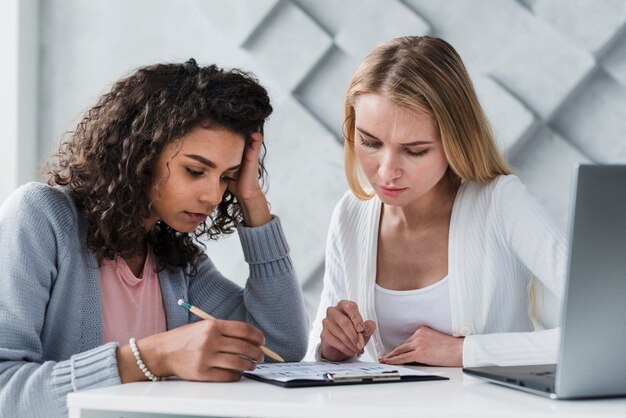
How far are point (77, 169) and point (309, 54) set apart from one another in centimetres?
127

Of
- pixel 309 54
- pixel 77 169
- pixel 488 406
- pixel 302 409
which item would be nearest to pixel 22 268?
pixel 77 169

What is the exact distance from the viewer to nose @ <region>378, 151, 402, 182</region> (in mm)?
1669

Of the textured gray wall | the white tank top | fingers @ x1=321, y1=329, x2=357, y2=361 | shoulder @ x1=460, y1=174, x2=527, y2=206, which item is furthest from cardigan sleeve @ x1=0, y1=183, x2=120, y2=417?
the textured gray wall

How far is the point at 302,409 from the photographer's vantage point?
1003 mm

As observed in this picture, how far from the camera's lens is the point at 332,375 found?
121 cm

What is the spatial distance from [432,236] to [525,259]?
8.7 inches

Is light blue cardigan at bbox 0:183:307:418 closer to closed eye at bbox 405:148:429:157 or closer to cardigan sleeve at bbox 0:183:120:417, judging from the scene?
cardigan sleeve at bbox 0:183:120:417

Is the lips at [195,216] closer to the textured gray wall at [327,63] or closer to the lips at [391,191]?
the lips at [391,191]

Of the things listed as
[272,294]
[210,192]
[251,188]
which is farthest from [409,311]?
[210,192]

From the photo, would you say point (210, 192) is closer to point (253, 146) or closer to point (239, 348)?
point (253, 146)

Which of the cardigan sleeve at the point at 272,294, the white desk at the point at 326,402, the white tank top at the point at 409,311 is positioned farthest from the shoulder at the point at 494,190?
the white desk at the point at 326,402

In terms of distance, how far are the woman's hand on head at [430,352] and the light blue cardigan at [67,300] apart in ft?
0.79

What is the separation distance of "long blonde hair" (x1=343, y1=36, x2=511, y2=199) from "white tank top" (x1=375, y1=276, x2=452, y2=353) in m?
0.24

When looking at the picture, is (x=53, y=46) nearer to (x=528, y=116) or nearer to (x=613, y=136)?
(x=528, y=116)
